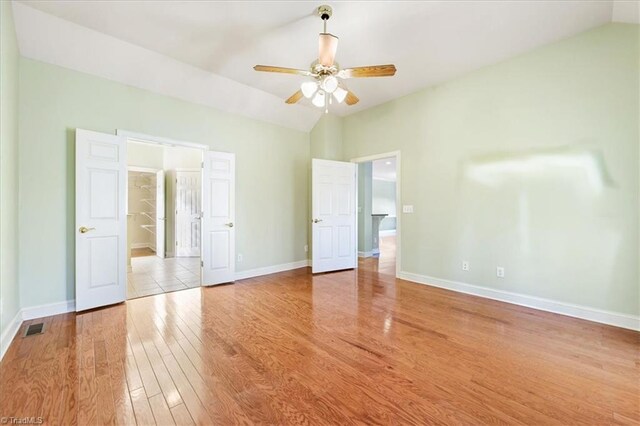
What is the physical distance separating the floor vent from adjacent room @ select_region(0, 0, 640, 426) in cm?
3

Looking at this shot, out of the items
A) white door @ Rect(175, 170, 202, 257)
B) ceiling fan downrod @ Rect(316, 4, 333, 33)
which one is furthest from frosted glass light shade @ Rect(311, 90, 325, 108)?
white door @ Rect(175, 170, 202, 257)

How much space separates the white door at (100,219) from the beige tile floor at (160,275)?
458 millimetres

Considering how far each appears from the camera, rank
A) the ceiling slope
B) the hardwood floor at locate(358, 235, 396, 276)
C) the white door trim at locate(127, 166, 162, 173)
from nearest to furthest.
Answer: the ceiling slope, the hardwood floor at locate(358, 235, 396, 276), the white door trim at locate(127, 166, 162, 173)

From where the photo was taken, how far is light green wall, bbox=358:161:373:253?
661cm

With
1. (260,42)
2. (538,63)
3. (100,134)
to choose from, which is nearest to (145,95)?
(100,134)

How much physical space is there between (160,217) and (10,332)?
4.86 m

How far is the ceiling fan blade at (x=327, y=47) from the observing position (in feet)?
8.04

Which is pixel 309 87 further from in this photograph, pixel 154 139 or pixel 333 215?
pixel 333 215

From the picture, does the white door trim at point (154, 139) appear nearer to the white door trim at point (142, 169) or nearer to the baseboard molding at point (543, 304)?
the white door trim at point (142, 169)

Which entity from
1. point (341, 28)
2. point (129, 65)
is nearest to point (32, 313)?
point (129, 65)

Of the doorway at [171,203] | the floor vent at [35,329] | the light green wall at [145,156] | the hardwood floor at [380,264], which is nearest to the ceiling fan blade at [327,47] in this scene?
the hardwood floor at [380,264]

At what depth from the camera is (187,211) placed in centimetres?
679

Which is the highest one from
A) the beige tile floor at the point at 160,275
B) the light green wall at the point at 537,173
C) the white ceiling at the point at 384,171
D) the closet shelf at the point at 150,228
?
the white ceiling at the point at 384,171

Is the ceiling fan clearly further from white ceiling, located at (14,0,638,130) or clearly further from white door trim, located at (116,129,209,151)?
white door trim, located at (116,129,209,151)
